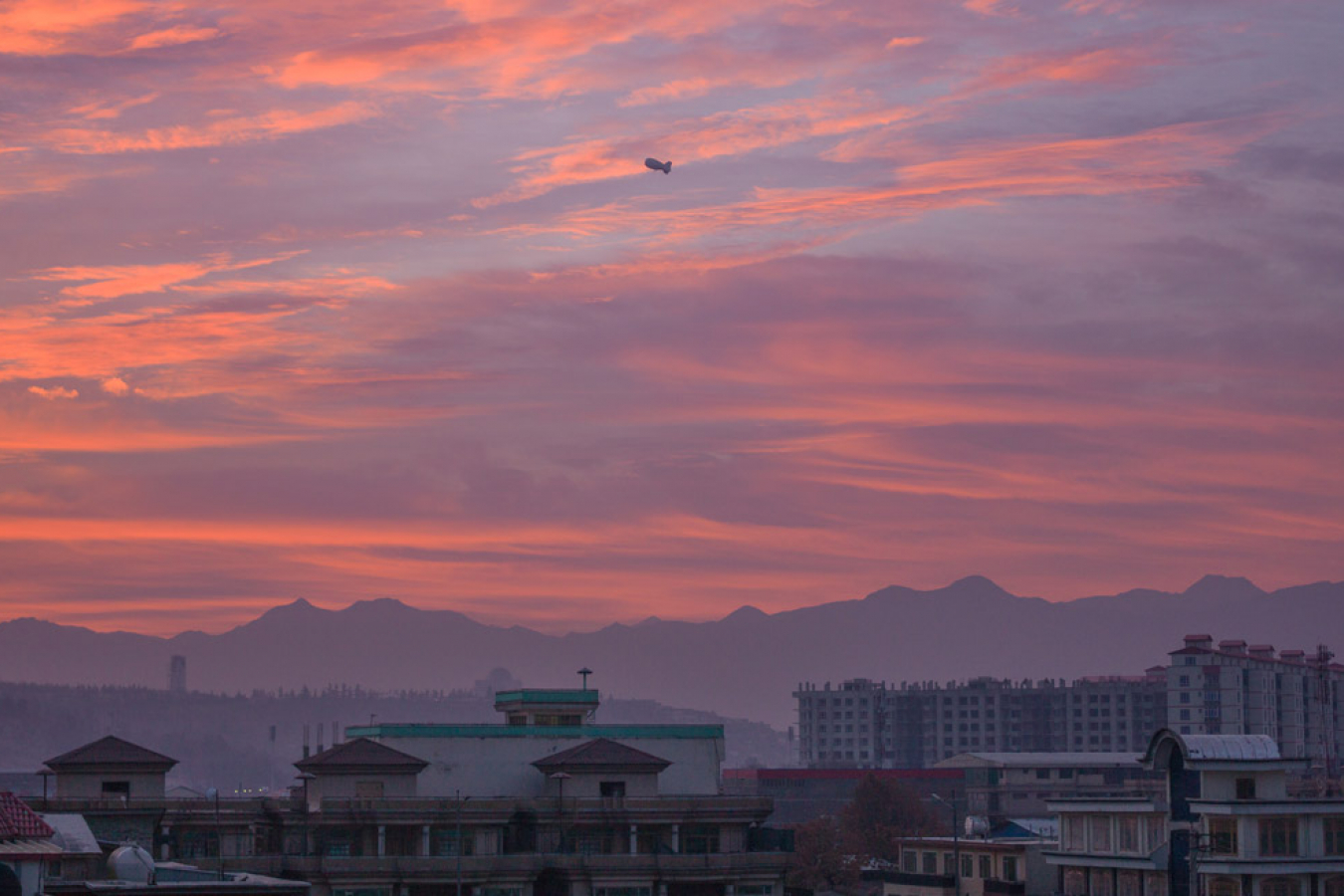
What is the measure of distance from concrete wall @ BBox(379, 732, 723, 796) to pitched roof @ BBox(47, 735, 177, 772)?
1259cm

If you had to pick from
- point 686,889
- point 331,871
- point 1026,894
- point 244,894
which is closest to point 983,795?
point 1026,894

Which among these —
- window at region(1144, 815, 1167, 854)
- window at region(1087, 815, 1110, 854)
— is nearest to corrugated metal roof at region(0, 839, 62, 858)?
window at region(1144, 815, 1167, 854)

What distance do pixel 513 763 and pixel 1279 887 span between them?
42329mm

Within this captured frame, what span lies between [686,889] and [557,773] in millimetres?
9423

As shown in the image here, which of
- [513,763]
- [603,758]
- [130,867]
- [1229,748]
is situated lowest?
[130,867]

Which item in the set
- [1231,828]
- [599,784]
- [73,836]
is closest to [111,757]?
[599,784]

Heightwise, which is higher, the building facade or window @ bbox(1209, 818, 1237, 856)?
window @ bbox(1209, 818, 1237, 856)

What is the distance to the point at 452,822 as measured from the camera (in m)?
103

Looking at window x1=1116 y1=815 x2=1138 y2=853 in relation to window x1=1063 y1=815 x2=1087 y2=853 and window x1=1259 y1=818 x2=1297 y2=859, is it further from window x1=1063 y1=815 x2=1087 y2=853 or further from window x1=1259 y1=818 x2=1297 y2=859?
window x1=1259 y1=818 x2=1297 y2=859

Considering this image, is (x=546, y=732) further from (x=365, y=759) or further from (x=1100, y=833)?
(x=1100, y=833)

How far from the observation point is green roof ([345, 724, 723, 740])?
110875 millimetres

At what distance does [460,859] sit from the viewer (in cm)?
10125

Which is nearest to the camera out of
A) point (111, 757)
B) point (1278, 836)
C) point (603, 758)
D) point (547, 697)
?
point (1278, 836)

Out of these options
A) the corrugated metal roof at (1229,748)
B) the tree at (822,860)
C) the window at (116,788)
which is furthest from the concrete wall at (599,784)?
the tree at (822,860)
